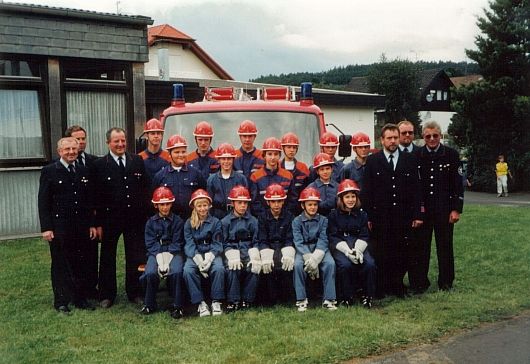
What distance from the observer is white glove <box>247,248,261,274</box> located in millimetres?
6938

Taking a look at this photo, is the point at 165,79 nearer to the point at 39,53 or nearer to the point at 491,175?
the point at 39,53

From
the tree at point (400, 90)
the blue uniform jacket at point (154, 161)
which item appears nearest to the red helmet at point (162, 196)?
the blue uniform jacket at point (154, 161)

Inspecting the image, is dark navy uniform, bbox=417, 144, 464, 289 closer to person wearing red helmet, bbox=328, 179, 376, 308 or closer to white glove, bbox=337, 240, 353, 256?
person wearing red helmet, bbox=328, 179, 376, 308

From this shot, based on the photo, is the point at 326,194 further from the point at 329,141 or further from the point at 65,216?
the point at 65,216

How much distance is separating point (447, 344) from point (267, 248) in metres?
2.29

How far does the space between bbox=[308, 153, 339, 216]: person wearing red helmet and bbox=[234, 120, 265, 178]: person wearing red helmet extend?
2.37 feet

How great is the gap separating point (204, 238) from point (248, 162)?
1.18 m

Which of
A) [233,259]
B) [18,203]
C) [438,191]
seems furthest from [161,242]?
[18,203]

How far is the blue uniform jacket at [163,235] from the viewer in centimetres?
716

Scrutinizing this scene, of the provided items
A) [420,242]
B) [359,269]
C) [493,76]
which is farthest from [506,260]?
[493,76]

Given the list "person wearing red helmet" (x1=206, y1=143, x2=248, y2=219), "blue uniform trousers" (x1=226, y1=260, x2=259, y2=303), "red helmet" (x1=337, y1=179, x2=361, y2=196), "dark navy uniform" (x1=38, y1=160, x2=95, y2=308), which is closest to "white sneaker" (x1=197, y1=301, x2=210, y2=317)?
"blue uniform trousers" (x1=226, y1=260, x2=259, y2=303)

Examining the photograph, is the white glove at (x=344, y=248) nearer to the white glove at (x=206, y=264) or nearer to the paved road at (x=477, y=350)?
the white glove at (x=206, y=264)

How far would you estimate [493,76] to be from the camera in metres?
26.3

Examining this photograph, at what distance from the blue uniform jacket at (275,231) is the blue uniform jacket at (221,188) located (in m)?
0.45
